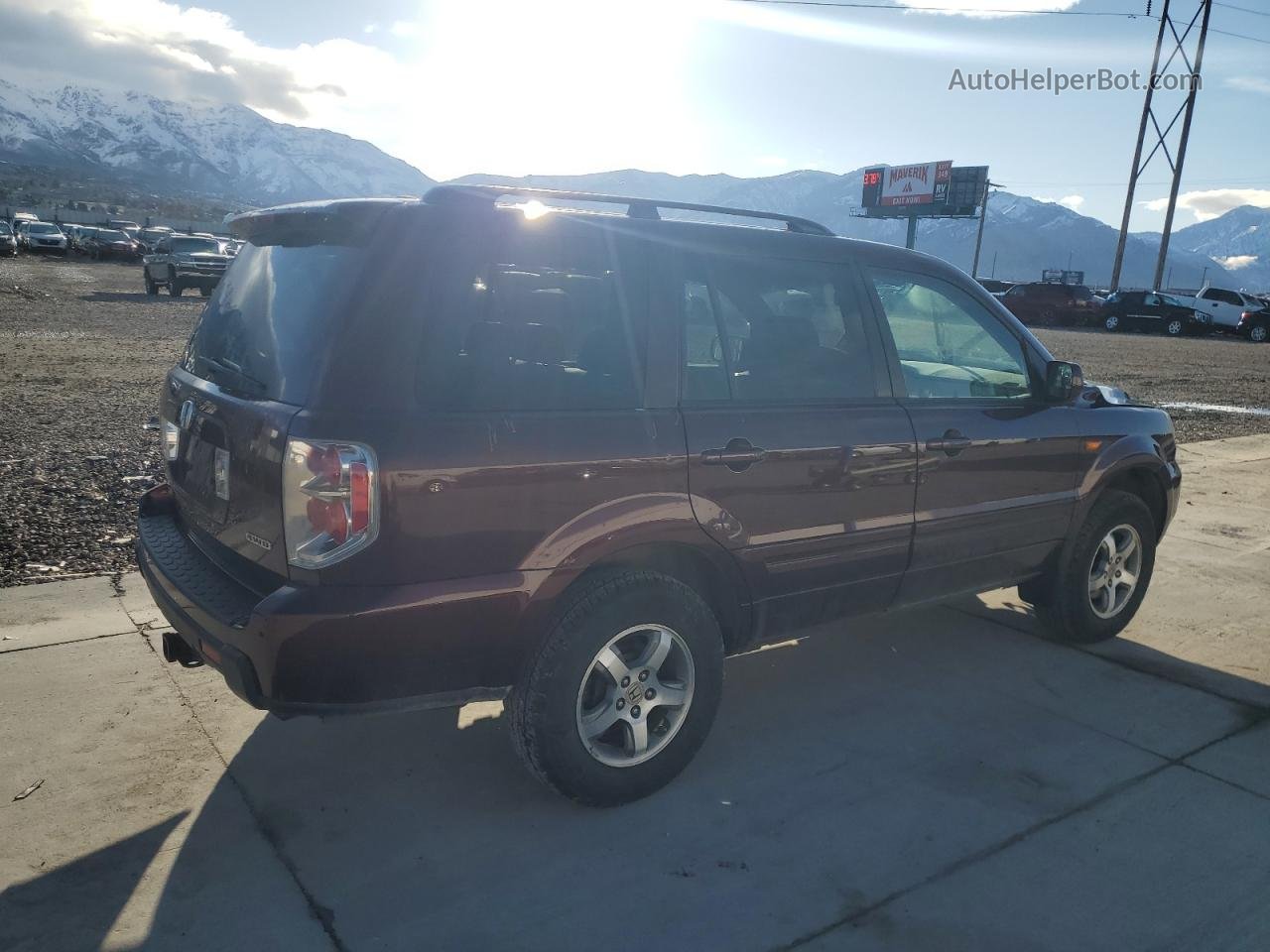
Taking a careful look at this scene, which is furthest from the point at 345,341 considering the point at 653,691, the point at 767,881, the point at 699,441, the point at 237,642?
the point at 767,881

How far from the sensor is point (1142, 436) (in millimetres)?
4742

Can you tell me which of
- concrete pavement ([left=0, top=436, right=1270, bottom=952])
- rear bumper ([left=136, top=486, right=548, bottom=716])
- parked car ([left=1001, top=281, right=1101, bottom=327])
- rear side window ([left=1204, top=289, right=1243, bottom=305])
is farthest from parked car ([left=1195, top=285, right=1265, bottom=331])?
rear bumper ([left=136, top=486, right=548, bottom=716])

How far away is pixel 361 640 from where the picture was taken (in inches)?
101

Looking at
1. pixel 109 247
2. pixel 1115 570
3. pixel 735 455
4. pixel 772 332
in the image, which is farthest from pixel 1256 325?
pixel 109 247

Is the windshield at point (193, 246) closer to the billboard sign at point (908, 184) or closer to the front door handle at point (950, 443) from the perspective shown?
the front door handle at point (950, 443)

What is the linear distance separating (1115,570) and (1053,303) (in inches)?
1421

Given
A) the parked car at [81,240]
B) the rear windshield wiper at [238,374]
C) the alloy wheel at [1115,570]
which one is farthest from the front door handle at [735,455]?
the parked car at [81,240]

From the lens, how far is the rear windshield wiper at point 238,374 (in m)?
2.81

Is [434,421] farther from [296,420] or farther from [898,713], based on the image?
[898,713]

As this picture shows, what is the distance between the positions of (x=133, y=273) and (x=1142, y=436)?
39.7 metres

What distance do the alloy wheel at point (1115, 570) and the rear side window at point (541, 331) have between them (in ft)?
9.41

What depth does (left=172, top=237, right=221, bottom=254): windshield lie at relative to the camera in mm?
26125

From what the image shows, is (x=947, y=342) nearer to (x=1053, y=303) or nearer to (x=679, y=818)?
(x=679, y=818)

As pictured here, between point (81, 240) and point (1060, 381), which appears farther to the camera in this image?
point (81, 240)
